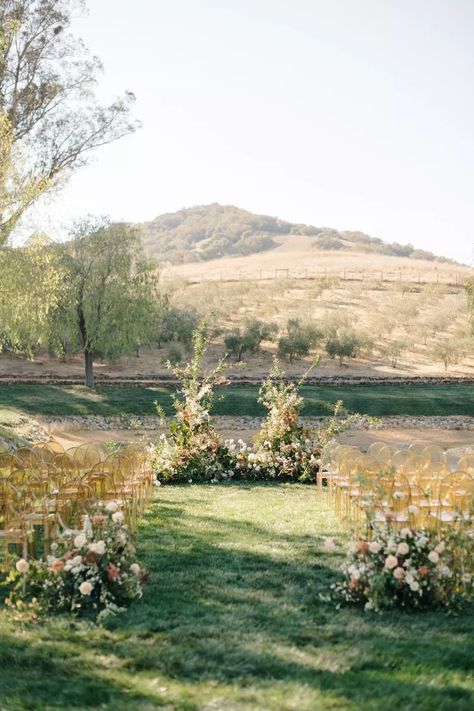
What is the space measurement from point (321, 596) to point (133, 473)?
4.37 m

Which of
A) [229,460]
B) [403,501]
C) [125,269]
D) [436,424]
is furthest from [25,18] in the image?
[403,501]

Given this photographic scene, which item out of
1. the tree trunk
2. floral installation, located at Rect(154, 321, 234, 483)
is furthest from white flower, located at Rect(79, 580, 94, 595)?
the tree trunk

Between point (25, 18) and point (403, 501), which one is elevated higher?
point (25, 18)

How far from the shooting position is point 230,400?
30641 millimetres

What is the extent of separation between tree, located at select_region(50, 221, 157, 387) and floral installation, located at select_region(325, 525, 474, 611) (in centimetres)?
2600

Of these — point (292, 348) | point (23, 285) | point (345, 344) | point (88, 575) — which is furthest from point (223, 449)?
point (345, 344)

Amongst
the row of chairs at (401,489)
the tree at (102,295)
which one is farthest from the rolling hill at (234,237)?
the row of chairs at (401,489)

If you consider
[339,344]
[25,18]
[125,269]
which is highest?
[25,18]

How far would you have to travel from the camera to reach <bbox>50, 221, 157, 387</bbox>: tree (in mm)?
32469

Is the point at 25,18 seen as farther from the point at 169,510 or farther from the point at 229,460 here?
the point at 169,510

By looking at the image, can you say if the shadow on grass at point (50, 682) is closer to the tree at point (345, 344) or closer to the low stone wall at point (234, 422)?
the low stone wall at point (234, 422)

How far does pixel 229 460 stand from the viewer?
51.4 feet

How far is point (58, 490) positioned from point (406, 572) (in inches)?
185

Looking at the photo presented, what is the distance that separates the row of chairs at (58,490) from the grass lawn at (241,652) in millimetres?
1130
